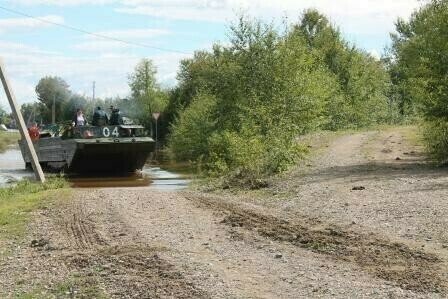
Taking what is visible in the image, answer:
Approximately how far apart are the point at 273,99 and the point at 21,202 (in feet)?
44.2

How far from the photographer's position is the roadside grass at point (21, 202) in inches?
488

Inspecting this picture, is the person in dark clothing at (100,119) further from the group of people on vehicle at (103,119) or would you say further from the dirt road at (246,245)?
the dirt road at (246,245)

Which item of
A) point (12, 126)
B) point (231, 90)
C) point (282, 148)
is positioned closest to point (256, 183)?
point (282, 148)

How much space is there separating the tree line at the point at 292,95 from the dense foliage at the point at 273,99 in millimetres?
44

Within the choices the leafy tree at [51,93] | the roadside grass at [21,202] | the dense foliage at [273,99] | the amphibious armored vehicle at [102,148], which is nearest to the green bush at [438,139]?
the dense foliage at [273,99]

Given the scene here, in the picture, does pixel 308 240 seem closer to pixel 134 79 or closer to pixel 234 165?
pixel 234 165

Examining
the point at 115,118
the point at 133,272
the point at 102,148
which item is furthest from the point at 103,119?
the point at 133,272

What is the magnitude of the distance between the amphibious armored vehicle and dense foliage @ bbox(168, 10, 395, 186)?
312 centimetres

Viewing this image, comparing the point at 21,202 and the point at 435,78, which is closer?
the point at 21,202

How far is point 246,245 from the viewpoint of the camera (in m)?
9.87

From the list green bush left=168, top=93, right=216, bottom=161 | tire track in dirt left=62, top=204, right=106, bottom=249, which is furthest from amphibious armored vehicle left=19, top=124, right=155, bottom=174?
tire track in dirt left=62, top=204, right=106, bottom=249

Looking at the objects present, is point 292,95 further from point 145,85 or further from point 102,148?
point 145,85

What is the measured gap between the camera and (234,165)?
2136 cm

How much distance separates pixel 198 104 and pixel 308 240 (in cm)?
3350
